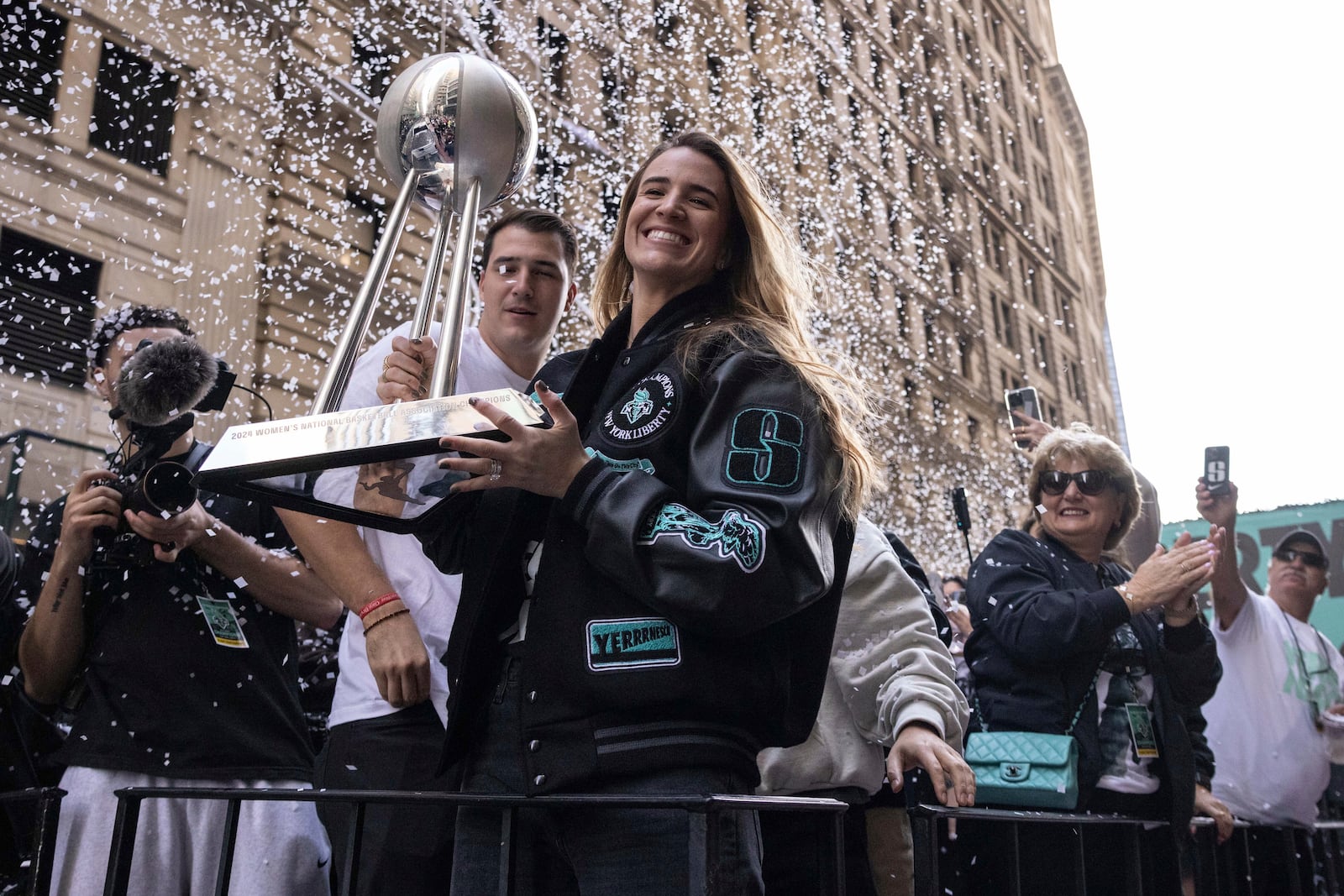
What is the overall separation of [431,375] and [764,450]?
50 centimetres

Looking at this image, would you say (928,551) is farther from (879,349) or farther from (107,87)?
(107,87)

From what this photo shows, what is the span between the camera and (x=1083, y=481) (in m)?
3.40

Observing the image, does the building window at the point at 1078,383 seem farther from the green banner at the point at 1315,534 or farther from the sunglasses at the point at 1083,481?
the sunglasses at the point at 1083,481

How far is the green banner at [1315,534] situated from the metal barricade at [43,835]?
9328mm

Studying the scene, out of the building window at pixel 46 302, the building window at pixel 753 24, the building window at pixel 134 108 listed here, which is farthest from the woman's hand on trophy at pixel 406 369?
the building window at pixel 753 24

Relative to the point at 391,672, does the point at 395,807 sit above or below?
below

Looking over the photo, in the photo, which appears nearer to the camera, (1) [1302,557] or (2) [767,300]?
(2) [767,300]

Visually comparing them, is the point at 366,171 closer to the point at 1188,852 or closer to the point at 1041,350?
the point at 1188,852

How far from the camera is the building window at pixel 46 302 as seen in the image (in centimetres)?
959

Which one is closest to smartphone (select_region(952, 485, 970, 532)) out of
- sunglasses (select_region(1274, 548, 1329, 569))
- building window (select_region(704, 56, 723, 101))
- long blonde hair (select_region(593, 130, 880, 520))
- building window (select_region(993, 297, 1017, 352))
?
sunglasses (select_region(1274, 548, 1329, 569))

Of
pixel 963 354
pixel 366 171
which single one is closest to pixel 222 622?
pixel 366 171

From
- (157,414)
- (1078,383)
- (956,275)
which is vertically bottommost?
(157,414)

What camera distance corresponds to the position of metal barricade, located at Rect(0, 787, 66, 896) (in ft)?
5.60

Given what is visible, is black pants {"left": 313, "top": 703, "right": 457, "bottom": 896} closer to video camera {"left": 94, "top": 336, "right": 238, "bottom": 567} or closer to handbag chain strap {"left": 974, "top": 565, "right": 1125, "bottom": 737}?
video camera {"left": 94, "top": 336, "right": 238, "bottom": 567}
